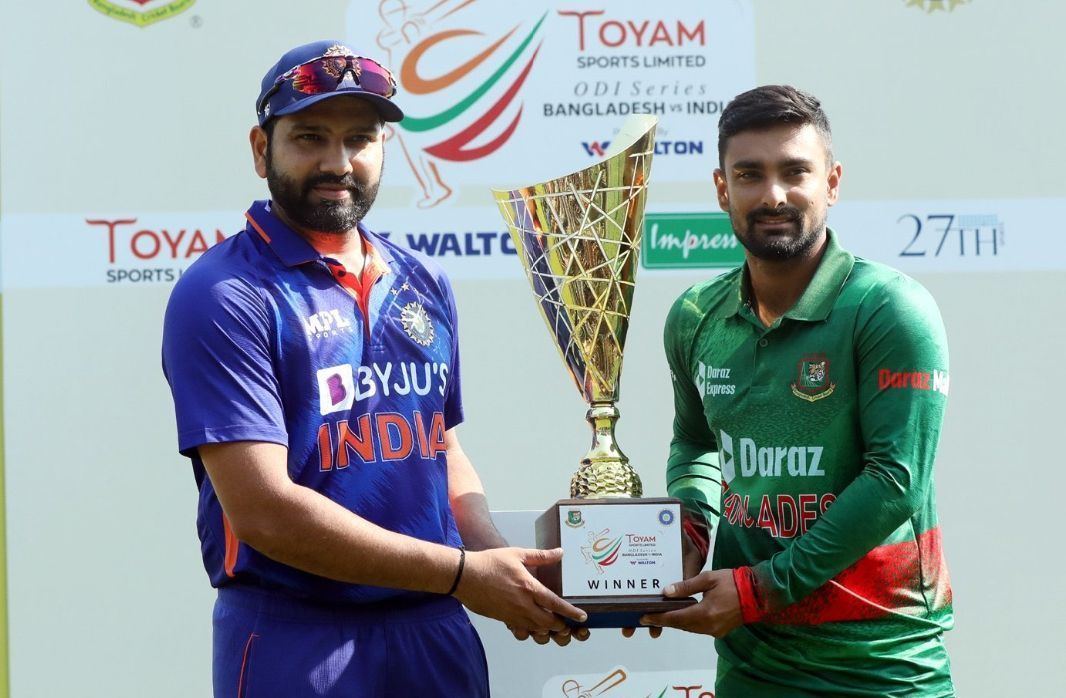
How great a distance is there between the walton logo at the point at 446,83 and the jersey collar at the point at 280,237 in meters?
1.17

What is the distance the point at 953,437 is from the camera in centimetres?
321

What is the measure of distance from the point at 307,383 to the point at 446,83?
1527 mm

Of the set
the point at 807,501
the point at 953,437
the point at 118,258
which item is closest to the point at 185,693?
the point at 118,258

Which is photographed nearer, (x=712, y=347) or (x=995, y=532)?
(x=712, y=347)

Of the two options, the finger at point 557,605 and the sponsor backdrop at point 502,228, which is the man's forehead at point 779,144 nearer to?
the finger at point 557,605

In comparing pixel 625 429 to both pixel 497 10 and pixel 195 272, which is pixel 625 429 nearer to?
pixel 497 10

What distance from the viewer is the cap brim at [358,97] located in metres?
1.92

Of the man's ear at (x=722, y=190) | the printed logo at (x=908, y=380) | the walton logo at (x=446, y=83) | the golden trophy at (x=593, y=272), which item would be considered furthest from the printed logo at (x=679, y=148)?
the printed logo at (x=908, y=380)

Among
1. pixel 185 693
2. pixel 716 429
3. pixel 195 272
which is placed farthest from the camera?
pixel 185 693

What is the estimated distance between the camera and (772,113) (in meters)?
2.01

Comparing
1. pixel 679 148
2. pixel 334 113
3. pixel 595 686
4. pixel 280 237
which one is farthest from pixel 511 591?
pixel 679 148

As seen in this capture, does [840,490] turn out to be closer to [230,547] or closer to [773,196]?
[773,196]

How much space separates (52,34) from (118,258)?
0.59 metres

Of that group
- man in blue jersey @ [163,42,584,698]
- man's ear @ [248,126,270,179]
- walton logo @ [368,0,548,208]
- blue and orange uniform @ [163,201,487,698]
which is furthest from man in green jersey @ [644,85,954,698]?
walton logo @ [368,0,548,208]
